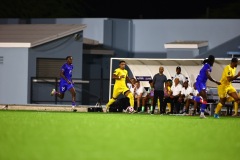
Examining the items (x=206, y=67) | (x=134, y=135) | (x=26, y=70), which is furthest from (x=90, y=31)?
(x=134, y=135)

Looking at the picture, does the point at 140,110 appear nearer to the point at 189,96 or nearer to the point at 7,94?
the point at 189,96

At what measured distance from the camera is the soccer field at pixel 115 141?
14469 mm

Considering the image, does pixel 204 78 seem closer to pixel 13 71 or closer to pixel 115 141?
pixel 115 141

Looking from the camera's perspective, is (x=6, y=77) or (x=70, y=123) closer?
(x=70, y=123)

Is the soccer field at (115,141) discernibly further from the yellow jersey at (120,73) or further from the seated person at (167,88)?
the seated person at (167,88)

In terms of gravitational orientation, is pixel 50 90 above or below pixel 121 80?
below

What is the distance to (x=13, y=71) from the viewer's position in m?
43.2

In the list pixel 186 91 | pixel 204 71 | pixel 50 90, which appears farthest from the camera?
pixel 50 90

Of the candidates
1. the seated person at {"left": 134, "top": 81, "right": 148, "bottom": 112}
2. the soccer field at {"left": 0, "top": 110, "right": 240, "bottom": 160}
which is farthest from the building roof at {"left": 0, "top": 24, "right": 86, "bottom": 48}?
the soccer field at {"left": 0, "top": 110, "right": 240, "bottom": 160}

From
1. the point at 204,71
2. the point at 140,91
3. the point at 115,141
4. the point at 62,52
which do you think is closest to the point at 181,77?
the point at 140,91
